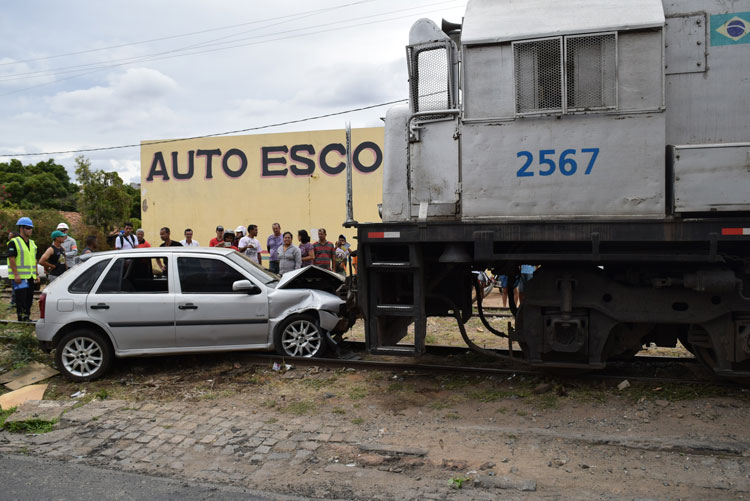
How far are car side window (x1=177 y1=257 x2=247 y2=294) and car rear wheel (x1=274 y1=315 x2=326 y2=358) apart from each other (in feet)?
2.84

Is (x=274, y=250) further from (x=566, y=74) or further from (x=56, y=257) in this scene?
(x=566, y=74)

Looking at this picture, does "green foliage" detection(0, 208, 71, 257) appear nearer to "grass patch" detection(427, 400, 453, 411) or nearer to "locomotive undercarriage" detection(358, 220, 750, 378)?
"locomotive undercarriage" detection(358, 220, 750, 378)

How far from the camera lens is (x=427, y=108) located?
6.11m

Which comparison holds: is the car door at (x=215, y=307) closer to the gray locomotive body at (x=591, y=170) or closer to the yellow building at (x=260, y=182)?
the gray locomotive body at (x=591, y=170)

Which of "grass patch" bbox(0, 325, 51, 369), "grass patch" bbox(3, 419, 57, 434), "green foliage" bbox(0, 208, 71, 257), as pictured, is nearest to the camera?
"grass patch" bbox(3, 419, 57, 434)

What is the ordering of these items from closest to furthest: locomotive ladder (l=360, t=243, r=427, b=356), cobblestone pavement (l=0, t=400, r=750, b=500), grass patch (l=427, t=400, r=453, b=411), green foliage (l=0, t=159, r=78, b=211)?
cobblestone pavement (l=0, t=400, r=750, b=500) → grass patch (l=427, t=400, r=453, b=411) → locomotive ladder (l=360, t=243, r=427, b=356) → green foliage (l=0, t=159, r=78, b=211)

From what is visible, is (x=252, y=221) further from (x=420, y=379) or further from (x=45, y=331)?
(x=420, y=379)

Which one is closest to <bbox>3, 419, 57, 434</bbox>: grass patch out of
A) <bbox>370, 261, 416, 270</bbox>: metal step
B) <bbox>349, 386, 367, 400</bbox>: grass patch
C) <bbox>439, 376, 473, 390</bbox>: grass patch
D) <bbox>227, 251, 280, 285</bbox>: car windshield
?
<bbox>227, 251, 280, 285</bbox>: car windshield

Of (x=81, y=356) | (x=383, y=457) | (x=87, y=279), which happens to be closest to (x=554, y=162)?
(x=383, y=457)

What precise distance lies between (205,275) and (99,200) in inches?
918

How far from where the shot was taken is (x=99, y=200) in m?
27.8

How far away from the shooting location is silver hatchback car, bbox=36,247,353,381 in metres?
7.14

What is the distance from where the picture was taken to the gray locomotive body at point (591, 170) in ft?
17.5

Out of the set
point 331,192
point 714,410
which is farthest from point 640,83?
point 331,192
